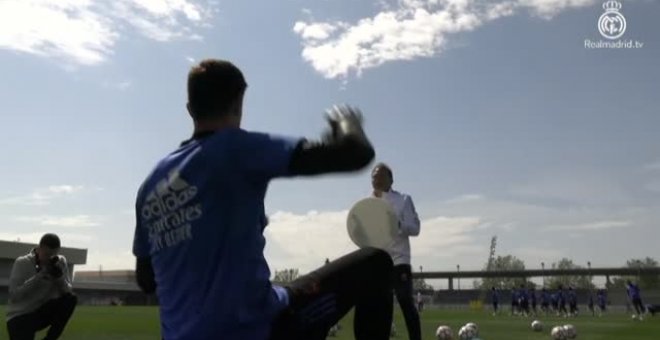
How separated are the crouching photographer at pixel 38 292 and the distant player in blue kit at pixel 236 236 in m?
6.27

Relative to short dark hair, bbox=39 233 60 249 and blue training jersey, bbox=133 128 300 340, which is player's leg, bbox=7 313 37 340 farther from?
blue training jersey, bbox=133 128 300 340

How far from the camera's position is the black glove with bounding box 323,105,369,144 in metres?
2.83

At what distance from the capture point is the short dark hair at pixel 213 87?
3.09m

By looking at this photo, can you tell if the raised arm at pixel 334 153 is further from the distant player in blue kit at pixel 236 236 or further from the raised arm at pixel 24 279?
the raised arm at pixel 24 279

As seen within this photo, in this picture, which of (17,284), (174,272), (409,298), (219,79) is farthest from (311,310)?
(17,284)

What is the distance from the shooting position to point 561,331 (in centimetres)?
1370

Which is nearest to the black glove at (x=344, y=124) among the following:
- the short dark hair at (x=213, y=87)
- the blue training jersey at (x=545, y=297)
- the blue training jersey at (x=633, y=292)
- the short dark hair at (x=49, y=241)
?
the short dark hair at (x=213, y=87)

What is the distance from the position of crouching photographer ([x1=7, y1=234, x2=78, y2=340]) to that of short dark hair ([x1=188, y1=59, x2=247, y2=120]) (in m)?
6.52

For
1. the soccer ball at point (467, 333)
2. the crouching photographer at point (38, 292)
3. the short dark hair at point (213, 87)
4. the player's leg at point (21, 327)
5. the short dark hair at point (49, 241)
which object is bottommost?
the soccer ball at point (467, 333)

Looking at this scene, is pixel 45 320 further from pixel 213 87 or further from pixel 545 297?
pixel 545 297

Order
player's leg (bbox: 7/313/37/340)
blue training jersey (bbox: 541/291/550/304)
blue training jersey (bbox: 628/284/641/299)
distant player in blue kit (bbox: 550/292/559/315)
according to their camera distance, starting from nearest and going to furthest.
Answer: player's leg (bbox: 7/313/37/340), blue training jersey (bbox: 628/284/641/299), distant player in blue kit (bbox: 550/292/559/315), blue training jersey (bbox: 541/291/550/304)

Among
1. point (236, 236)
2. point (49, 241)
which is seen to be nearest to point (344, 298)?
point (236, 236)

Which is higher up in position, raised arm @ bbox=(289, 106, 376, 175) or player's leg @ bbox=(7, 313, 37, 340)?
raised arm @ bbox=(289, 106, 376, 175)

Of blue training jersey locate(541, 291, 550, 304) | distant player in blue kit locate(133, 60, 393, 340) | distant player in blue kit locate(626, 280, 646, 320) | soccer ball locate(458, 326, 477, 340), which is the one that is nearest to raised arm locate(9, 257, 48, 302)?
soccer ball locate(458, 326, 477, 340)
